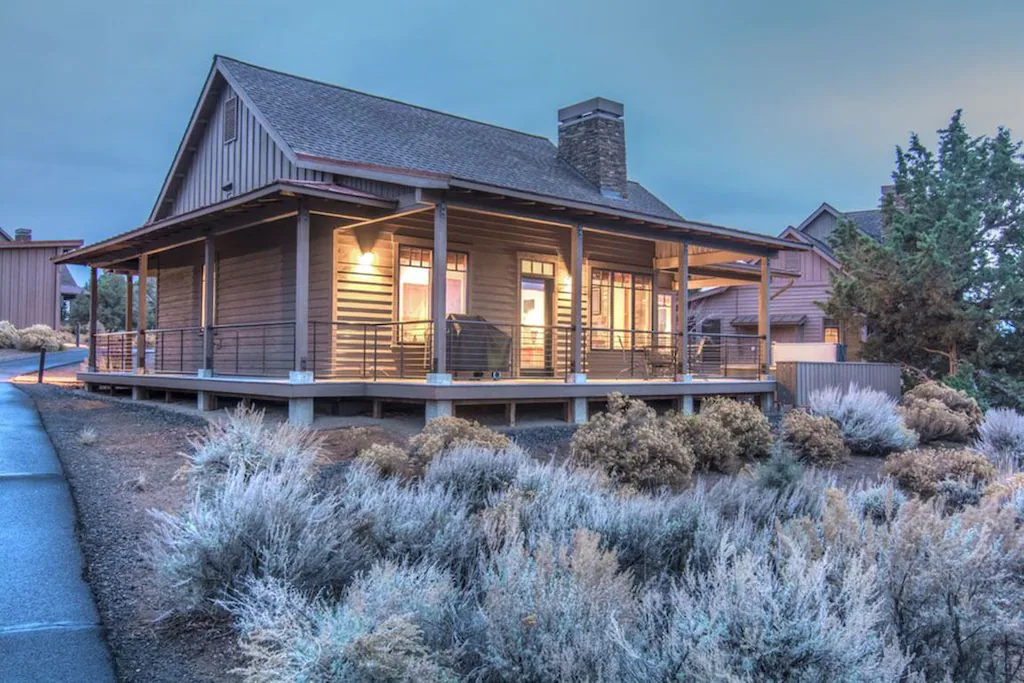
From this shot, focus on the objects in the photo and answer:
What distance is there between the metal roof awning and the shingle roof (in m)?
11.8

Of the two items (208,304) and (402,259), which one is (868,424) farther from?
(208,304)

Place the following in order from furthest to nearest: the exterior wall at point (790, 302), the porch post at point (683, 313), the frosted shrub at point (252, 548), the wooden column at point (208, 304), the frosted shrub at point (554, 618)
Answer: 1. the exterior wall at point (790, 302)
2. the porch post at point (683, 313)
3. the wooden column at point (208, 304)
4. the frosted shrub at point (252, 548)
5. the frosted shrub at point (554, 618)

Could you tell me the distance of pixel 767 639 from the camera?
3182 millimetres

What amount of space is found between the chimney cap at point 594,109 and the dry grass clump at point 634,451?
402 inches

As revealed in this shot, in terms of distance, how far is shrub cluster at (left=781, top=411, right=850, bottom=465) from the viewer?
10859 mm

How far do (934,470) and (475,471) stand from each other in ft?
18.2

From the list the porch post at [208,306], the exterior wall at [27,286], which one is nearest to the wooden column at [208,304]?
the porch post at [208,306]

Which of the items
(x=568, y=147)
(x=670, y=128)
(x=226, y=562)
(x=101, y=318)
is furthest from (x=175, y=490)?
(x=670, y=128)

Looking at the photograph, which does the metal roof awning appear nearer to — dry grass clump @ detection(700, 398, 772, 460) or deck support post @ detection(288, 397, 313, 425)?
dry grass clump @ detection(700, 398, 772, 460)

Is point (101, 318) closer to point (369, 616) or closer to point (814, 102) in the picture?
point (814, 102)

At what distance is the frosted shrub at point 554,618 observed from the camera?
336 cm

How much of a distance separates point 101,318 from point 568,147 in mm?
38521

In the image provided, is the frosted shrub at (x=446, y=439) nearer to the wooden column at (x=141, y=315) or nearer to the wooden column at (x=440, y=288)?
the wooden column at (x=440, y=288)

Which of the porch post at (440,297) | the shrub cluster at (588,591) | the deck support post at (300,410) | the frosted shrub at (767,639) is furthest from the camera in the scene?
the deck support post at (300,410)
